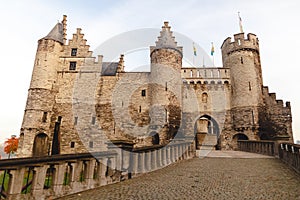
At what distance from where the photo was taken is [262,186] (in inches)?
156

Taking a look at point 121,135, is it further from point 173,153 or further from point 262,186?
point 262,186

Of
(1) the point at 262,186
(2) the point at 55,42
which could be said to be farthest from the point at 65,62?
(1) the point at 262,186

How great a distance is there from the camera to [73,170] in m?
3.64

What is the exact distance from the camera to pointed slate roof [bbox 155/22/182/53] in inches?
785

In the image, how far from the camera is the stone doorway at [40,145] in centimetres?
1722

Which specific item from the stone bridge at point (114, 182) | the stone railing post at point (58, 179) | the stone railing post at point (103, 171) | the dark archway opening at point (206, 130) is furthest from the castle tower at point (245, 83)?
the stone railing post at point (58, 179)

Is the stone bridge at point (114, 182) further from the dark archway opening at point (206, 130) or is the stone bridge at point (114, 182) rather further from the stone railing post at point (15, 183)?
the dark archway opening at point (206, 130)

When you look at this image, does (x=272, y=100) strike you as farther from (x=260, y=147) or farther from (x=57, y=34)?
(x=57, y=34)

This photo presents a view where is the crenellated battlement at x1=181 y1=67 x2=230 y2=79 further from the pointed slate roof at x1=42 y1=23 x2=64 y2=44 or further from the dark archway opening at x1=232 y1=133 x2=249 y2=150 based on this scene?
the pointed slate roof at x1=42 y1=23 x2=64 y2=44

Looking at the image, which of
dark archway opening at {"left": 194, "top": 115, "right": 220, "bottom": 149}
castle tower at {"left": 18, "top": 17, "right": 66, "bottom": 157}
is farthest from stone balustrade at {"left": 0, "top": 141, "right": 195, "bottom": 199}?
castle tower at {"left": 18, "top": 17, "right": 66, "bottom": 157}

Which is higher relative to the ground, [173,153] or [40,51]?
[40,51]

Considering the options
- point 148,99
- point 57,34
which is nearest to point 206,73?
point 148,99

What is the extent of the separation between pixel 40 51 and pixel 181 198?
2045 cm

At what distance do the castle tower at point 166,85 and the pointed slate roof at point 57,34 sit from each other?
30.8 feet
